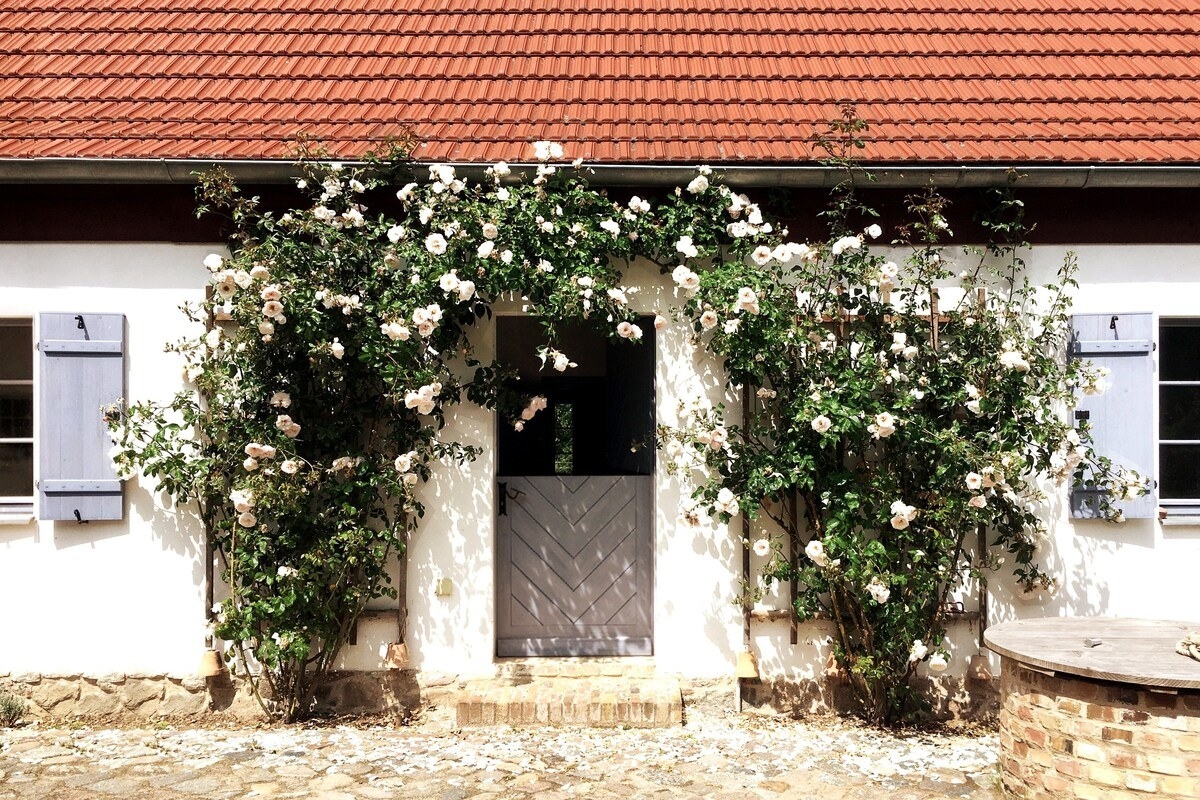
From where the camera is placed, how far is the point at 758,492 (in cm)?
561

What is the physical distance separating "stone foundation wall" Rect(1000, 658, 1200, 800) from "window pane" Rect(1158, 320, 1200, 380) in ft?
8.81

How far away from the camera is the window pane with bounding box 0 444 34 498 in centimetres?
607

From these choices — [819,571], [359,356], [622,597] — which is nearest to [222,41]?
[359,356]

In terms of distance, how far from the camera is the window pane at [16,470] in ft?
19.9

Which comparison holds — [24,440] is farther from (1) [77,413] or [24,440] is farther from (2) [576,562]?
(2) [576,562]

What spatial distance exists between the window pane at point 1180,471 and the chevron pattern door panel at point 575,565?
3246 mm

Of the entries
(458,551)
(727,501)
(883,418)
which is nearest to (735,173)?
(883,418)

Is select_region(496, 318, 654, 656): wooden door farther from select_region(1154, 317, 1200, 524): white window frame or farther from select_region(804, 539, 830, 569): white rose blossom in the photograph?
select_region(1154, 317, 1200, 524): white window frame

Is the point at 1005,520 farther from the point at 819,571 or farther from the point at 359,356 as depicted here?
the point at 359,356

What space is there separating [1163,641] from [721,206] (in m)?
3.20

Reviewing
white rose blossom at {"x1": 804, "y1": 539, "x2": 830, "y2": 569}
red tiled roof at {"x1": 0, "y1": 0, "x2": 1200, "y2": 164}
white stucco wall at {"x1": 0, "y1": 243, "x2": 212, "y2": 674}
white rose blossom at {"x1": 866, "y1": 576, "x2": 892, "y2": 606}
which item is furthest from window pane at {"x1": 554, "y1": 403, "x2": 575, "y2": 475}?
white rose blossom at {"x1": 866, "y1": 576, "x2": 892, "y2": 606}

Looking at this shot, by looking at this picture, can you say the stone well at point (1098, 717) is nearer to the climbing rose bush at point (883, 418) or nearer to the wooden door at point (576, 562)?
the climbing rose bush at point (883, 418)

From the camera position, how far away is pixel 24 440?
5973 mm

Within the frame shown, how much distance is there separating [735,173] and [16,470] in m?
4.76
